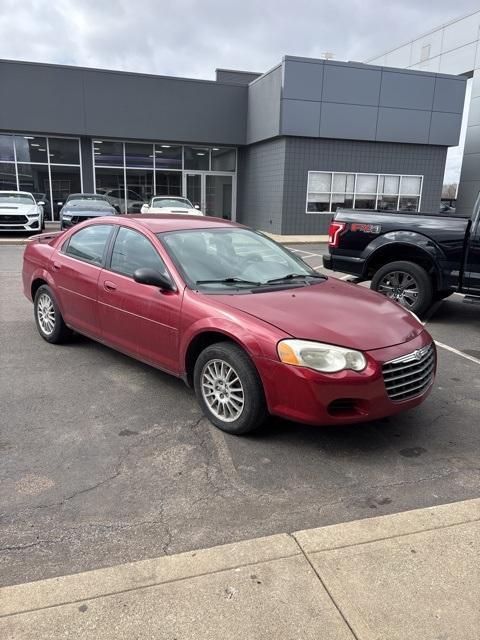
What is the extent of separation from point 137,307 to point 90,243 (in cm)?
133

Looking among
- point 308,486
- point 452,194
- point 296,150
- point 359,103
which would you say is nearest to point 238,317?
point 308,486

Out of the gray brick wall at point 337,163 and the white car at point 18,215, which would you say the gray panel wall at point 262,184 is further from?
the white car at point 18,215

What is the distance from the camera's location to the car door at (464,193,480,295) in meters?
Result: 6.84

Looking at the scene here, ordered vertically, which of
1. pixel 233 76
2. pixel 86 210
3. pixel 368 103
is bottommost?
pixel 86 210

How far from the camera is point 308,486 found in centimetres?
318

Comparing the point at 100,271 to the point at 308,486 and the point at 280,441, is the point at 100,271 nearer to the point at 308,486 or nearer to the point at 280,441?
the point at 280,441

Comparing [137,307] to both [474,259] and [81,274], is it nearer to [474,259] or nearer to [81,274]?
[81,274]

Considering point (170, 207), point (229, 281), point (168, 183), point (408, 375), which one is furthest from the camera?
point (168, 183)

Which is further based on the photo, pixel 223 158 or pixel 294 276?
pixel 223 158

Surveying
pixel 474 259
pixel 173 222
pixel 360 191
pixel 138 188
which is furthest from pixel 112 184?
pixel 173 222

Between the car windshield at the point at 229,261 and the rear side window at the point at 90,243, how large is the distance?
877 millimetres

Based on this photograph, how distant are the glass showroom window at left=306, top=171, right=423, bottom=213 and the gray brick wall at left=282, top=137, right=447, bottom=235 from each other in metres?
0.25

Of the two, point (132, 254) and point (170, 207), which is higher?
point (132, 254)

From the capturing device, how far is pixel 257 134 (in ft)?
72.0
